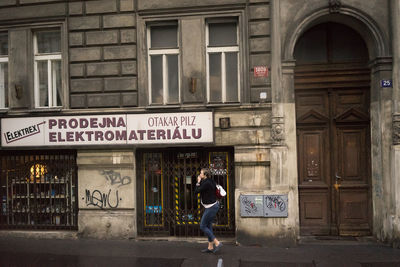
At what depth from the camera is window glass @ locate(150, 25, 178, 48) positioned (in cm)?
973

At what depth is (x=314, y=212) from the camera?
376 inches

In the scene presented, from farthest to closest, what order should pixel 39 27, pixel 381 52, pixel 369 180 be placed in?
pixel 39 27, pixel 369 180, pixel 381 52

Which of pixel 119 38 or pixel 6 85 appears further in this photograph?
pixel 6 85

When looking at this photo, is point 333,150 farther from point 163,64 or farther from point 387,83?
point 163,64

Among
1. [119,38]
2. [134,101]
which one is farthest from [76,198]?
[119,38]

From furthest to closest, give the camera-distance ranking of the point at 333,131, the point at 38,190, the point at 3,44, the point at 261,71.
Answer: the point at 3,44
the point at 38,190
the point at 333,131
the point at 261,71

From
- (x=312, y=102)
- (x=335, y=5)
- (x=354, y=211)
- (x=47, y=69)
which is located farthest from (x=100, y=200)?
(x=335, y=5)

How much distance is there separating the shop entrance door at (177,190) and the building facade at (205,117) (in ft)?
0.09

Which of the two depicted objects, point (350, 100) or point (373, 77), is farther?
point (350, 100)

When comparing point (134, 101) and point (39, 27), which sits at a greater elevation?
point (39, 27)

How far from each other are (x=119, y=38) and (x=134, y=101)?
166 centimetres

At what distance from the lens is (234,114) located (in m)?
9.11

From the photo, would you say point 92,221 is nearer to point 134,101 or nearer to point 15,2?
point 134,101

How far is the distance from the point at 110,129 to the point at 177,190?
2278 mm
